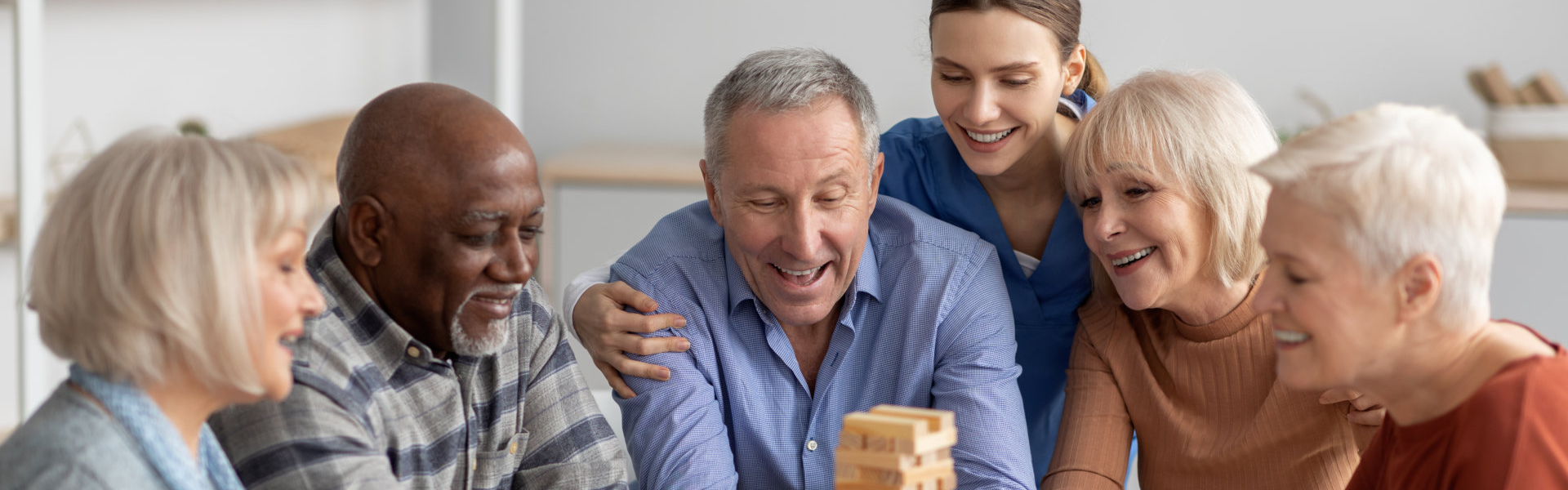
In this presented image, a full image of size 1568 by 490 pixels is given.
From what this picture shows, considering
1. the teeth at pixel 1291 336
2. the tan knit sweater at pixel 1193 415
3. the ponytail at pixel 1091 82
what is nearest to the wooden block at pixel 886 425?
the teeth at pixel 1291 336

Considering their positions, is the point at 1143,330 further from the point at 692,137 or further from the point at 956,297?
the point at 692,137

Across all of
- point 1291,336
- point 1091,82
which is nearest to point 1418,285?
point 1291,336

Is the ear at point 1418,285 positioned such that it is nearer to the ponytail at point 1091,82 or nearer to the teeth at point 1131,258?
the teeth at point 1131,258

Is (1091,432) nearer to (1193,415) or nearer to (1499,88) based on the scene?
(1193,415)

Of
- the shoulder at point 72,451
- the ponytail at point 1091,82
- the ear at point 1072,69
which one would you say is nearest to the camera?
the shoulder at point 72,451

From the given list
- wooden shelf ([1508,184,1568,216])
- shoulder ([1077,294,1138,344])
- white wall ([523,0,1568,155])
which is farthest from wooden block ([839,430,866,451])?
wooden shelf ([1508,184,1568,216])

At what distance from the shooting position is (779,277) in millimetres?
1688

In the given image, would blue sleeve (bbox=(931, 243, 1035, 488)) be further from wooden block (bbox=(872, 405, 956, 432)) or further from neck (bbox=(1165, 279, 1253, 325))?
wooden block (bbox=(872, 405, 956, 432))

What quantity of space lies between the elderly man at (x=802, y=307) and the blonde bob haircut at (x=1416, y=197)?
0.60 m

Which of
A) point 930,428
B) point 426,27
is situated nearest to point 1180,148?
point 930,428

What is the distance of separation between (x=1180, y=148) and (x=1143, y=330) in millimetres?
313

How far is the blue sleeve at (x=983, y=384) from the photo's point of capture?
161 centimetres

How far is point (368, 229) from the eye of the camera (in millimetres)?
1271

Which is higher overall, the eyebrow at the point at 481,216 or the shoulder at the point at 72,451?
the eyebrow at the point at 481,216
